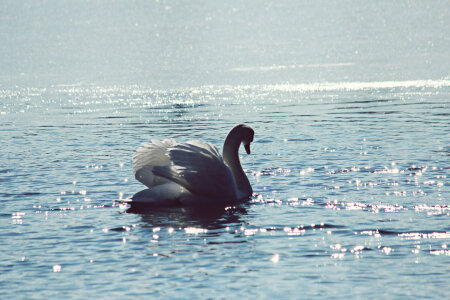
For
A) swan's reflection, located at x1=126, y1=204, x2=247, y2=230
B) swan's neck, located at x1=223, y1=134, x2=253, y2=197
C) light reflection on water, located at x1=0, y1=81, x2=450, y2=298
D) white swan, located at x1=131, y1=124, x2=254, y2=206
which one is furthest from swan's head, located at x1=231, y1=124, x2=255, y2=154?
swan's reflection, located at x1=126, y1=204, x2=247, y2=230

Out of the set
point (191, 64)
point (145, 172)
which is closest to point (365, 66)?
point (191, 64)

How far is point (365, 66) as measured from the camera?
6209 centimetres

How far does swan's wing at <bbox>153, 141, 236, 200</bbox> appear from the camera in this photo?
17.0m

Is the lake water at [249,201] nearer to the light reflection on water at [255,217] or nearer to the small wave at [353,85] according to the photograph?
the light reflection on water at [255,217]

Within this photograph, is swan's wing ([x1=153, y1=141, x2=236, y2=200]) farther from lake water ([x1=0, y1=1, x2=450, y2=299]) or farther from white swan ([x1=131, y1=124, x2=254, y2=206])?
lake water ([x1=0, y1=1, x2=450, y2=299])

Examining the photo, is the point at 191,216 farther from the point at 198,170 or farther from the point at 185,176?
the point at 198,170

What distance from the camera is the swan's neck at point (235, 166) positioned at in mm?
18250

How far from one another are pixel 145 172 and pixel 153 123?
50.5 feet

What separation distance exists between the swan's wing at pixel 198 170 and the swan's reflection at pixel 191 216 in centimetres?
40

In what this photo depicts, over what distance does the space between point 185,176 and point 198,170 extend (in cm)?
29

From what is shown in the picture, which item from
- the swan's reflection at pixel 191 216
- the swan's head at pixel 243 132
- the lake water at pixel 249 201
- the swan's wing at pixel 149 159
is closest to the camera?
the lake water at pixel 249 201

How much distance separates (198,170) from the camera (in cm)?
1708

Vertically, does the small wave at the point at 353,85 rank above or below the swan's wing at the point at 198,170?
above

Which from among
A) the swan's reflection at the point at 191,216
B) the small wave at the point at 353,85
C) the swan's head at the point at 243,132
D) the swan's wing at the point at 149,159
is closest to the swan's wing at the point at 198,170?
the swan's reflection at the point at 191,216
